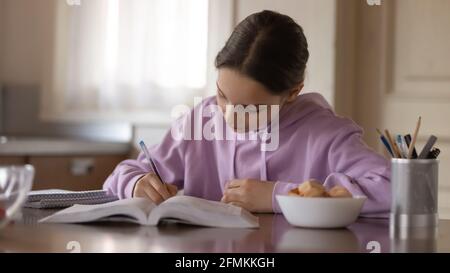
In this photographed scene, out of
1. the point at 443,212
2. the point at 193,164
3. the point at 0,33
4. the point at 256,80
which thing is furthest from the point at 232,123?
the point at 0,33

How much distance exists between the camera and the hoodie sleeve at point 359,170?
157cm

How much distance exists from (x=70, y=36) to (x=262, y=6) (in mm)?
986

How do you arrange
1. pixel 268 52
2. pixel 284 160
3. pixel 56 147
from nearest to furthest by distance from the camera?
1. pixel 268 52
2. pixel 284 160
3. pixel 56 147

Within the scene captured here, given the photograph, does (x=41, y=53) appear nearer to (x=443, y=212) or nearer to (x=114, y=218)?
(x=443, y=212)

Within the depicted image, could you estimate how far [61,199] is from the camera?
176 cm

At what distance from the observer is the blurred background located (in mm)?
3211

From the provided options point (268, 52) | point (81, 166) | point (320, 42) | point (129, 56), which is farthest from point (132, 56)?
point (268, 52)

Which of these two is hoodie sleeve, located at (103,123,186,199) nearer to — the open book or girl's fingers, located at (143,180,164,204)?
girl's fingers, located at (143,180,164,204)

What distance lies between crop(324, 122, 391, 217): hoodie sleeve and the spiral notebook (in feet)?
1.59

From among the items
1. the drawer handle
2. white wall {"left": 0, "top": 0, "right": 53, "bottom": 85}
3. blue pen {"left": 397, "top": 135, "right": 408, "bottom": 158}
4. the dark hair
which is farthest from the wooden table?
white wall {"left": 0, "top": 0, "right": 53, "bottom": 85}

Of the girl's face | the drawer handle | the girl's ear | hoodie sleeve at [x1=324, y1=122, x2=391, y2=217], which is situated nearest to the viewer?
hoodie sleeve at [x1=324, y1=122, x2=391, y2=217]

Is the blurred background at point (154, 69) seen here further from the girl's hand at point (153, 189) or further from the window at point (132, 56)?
the girl's hand at point (153, 189)

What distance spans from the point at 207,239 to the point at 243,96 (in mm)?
489

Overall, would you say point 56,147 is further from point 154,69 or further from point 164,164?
point 164,164
